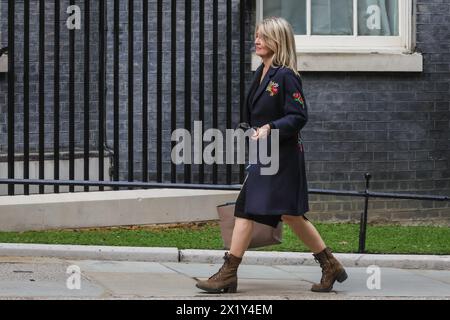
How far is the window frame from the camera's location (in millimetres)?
12969

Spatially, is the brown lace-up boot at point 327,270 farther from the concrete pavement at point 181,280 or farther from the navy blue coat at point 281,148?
the navy blue coat at point 281,148

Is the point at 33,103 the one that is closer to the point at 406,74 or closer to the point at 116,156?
the point at 116,156

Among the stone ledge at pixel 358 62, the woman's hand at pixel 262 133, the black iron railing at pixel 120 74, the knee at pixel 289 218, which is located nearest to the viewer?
the woman's hand at pixel 262 133

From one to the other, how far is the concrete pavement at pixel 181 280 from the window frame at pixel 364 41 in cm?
346

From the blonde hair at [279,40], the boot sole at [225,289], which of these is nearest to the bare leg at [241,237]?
the boot sole at [225,289]

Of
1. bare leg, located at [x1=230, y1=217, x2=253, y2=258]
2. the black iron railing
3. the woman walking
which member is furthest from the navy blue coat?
the black iron railing

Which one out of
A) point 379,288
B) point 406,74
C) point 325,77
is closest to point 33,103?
point 325,77

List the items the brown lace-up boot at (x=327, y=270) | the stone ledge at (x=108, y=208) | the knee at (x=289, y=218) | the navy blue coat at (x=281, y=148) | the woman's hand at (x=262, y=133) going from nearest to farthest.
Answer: the woman's hand at (x=262, y=133) → the navy blue coat at (x=281, y=148) → the knee at (x=289, y=218) → the brown lace-up boot at (x=327, y=270) → the stone ledge at (x=108, y=208)

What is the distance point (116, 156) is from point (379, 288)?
A: 3505 mm

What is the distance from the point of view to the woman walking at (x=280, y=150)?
8312mm

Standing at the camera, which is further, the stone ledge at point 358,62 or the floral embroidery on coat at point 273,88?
the stone ledge at point 358,62

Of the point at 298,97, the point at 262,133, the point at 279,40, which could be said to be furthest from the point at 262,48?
the point at 262,133

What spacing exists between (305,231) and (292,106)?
3.05 ft

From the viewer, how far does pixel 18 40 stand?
12.7 metres
